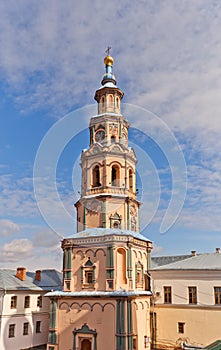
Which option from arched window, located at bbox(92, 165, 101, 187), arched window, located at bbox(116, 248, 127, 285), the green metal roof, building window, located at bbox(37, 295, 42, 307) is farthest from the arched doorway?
arched window, located at bbox(92, 165, 101, 187)

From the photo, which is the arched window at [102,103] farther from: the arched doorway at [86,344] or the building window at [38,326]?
the building window at [38,326]

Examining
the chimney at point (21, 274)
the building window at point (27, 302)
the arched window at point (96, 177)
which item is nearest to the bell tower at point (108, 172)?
the arched window at point (96, 177)

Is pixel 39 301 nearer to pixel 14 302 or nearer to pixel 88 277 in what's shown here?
pixel 14 302

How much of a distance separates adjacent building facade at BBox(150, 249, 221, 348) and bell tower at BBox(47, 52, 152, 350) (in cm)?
179

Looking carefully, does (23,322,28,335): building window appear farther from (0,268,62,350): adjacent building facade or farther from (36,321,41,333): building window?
(36,321,41,333): building window

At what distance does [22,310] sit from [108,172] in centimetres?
1402

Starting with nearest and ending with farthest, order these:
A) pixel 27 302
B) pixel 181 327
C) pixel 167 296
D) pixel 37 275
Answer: pixel 181 327, pixel 167 296, pixel 27 302, pixel 37 275

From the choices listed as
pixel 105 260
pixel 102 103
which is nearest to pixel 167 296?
pixel 105 260

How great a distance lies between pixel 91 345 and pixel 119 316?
300 centimetres

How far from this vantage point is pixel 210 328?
25734 mm

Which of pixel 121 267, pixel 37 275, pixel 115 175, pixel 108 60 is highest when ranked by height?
pixel 108 60

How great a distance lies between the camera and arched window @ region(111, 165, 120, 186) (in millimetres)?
28531

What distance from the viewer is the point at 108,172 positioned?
28.4 metres

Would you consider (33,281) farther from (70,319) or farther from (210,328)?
(210,328)
